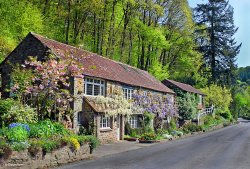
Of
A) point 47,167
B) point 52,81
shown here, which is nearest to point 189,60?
point 52,81

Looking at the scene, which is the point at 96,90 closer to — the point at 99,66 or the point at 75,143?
the point at 99,66

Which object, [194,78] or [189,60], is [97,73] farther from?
[194,78]

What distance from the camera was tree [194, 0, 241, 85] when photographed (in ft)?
239

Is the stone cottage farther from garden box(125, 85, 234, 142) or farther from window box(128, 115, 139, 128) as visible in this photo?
garden box(125, 85, 234, 142)

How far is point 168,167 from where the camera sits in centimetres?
1753

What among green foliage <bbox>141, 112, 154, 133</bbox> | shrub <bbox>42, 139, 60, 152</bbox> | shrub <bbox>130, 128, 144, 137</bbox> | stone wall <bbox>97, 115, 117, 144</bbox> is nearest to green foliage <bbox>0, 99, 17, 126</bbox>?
shrub <bbox>42, 139, 60, 152</bbox>

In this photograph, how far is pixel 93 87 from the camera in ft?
99.7

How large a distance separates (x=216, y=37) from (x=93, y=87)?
1917 inches

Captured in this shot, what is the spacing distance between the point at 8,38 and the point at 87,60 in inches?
290

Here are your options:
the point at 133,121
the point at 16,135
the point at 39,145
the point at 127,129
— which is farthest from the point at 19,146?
the point at 133,121

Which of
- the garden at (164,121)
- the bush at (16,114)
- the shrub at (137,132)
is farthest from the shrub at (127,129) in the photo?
the bush at (16,114)

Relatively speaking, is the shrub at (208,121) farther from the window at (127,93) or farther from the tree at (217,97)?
the window at (127,93)

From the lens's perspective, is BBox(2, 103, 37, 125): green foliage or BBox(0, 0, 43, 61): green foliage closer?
BBox(2, 103, 37, 125): green foliage

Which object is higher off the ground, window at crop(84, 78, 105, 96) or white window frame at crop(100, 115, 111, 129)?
window at crop(84, 78, 105, 96)
